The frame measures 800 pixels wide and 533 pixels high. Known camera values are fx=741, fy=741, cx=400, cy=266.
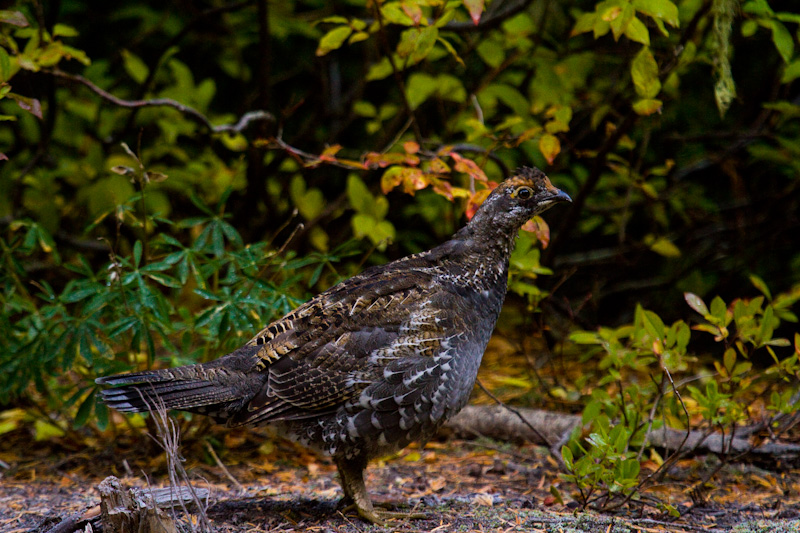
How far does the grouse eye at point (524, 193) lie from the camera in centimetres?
395

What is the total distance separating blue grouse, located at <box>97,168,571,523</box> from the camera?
3.58m

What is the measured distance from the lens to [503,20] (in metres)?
5.41

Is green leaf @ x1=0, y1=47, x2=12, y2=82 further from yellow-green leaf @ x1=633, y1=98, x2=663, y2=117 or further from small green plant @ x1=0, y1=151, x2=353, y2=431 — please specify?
yellow-green leaf @ x1=633, y1=98, x2=663, y2=117

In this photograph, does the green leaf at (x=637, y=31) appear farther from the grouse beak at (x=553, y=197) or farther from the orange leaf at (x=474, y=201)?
the orange leaf at (x=474, y=201)

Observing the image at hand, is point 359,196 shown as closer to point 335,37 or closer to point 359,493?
point 335,37

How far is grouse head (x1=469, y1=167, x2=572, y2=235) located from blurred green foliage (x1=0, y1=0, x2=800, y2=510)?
240mm

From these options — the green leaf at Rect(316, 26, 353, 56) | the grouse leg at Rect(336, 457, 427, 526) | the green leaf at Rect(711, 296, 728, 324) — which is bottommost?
the grouse leg at Rect(336, 457, 427, 526)

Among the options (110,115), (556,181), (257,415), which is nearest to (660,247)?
(556,181)

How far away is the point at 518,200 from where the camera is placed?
156 inches

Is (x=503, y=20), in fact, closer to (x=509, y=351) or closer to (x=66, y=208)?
(x=509, y=351)

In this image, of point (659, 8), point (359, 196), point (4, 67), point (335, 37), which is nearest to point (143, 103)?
point (4, 67)

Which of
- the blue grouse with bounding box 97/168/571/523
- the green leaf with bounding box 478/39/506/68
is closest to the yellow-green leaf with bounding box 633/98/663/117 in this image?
the blue grouse with bounding box 97/168/571/523

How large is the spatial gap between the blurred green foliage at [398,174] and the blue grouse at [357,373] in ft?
1.70

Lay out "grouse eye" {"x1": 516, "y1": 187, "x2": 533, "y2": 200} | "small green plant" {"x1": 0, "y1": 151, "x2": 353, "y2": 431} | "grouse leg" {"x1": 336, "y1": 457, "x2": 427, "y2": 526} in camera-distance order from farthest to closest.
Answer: "small green plant" {"x1": 0, "y1": 151, "x2": 353, "y2": 431}
"grouse eye" {"x1": 516, "y1": 187, "x2": 533, "y2": 200}
"grouse leg" {"x1": 336, "y1": 457, "x2": 427, "y2": 526}
